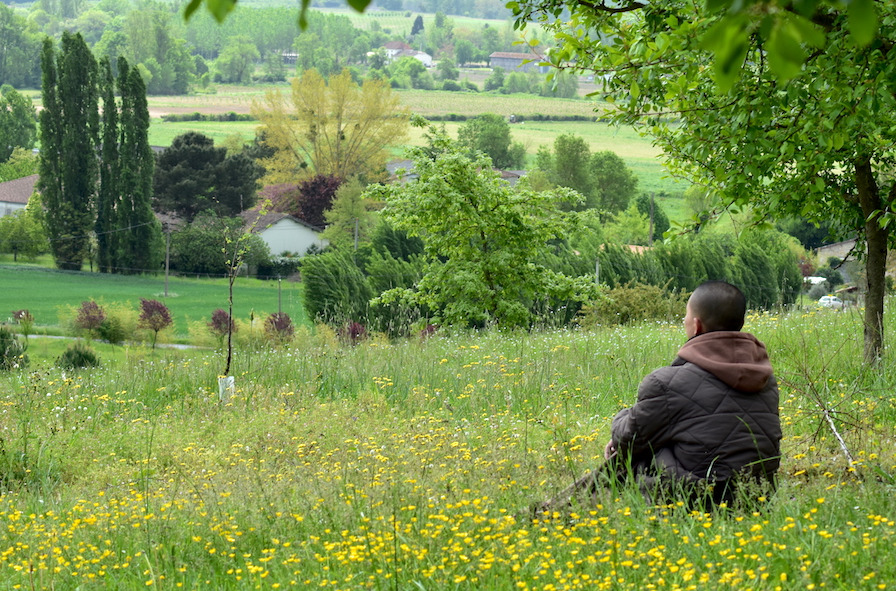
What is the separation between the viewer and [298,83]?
271 feet

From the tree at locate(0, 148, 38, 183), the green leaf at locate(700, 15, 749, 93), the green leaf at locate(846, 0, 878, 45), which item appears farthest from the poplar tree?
the green leaf at locate(846, 0, 878, 45)

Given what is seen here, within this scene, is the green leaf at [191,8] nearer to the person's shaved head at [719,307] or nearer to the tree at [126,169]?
the person's shaved head at [719,307]

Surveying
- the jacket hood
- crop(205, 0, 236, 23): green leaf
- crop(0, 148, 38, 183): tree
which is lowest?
crop(0, 148, 38, 183): tree

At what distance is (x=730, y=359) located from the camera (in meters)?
3.54

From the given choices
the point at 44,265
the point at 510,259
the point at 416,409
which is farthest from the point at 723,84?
the point at 44,265

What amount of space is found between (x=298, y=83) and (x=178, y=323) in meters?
44.1

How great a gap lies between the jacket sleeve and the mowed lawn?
3947 centimetres

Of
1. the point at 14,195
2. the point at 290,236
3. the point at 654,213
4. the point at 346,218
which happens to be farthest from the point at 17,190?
the point at 654,213

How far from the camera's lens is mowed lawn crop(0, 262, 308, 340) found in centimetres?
4652

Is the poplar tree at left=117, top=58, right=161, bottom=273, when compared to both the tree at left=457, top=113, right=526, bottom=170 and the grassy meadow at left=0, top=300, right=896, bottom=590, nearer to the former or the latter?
the tree at left=457, top=113, right=526, bottom=170

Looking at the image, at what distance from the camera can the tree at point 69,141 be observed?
55.7 meters

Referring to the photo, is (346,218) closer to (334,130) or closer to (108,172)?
(108,172)

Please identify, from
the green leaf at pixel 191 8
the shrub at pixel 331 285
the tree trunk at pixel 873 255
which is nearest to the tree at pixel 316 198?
the shrub at pixel 331 285

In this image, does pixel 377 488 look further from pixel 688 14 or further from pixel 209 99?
pixel 209 99
